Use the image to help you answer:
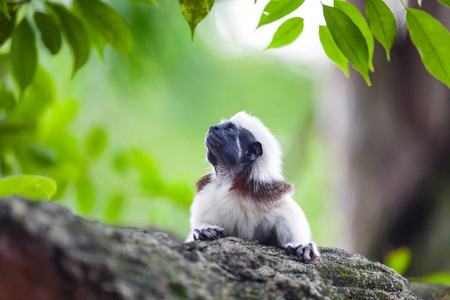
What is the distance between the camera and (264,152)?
118 inches

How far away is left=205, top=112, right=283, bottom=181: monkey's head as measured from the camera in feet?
9.39

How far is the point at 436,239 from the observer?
4.73 metres

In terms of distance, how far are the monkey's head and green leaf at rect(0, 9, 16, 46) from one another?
1.17m

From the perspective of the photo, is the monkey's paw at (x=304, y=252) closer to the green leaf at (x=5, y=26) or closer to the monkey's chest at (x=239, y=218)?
the monkey's chest at (x=239, y=218)

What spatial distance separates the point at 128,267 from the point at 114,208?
2496 millimetres

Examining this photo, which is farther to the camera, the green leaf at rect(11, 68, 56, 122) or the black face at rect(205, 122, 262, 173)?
the green leaf at rect(11, 68, 56, 122)

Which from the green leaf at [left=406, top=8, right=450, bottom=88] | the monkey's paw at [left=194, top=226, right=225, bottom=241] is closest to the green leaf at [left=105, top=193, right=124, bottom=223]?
the monkey's paw at [left=194, top=226, right=225, bottom=241]

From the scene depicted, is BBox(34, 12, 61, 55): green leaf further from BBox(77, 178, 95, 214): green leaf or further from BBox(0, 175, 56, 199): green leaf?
BBox(77, 178, 95, 214): green leaf

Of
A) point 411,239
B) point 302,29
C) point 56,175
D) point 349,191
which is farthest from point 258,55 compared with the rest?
point 302,29

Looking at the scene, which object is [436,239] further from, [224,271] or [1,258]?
[1,258]

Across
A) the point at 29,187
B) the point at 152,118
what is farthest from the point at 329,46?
the point at 152,118

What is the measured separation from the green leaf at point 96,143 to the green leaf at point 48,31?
1.49 meters

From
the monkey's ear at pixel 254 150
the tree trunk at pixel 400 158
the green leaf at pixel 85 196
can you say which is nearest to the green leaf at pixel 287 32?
the monkey's ear at pixel 254 150

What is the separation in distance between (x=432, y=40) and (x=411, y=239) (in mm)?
3501
